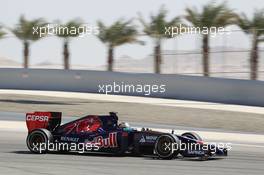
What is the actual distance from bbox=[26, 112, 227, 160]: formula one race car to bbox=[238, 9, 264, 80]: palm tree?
19.2 m

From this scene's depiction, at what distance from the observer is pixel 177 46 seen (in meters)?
35.8

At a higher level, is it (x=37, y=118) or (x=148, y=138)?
(x=37, y=118)

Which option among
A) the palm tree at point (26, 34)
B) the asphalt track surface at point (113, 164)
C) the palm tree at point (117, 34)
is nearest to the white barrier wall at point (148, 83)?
the palm tree at point (117, 34)

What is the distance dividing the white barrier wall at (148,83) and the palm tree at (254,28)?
282 cm

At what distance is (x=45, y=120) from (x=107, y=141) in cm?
159

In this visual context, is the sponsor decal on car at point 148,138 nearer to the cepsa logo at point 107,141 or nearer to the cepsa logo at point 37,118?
the cepsa logo at point 107,141

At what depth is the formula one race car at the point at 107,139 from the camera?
14039 millimetres

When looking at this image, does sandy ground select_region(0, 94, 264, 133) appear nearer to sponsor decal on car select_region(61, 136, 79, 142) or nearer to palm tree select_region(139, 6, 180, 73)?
sponsor decal on car select_region(61, 136, 79, 142)

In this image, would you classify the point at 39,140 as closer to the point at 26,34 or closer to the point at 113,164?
the point at 113,164

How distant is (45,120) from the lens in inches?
602

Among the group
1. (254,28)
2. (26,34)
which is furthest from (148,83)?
(26,34)

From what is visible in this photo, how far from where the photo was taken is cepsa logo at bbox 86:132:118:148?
14.5 meters

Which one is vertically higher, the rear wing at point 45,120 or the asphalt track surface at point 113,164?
the rear wing at point 45,120

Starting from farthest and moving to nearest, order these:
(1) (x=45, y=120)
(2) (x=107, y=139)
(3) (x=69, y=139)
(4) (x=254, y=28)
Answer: (4) (x=254, y=28), (1) (x=45, y=120), (3) (x=69, y=139), (2) (x=107, y=139)
